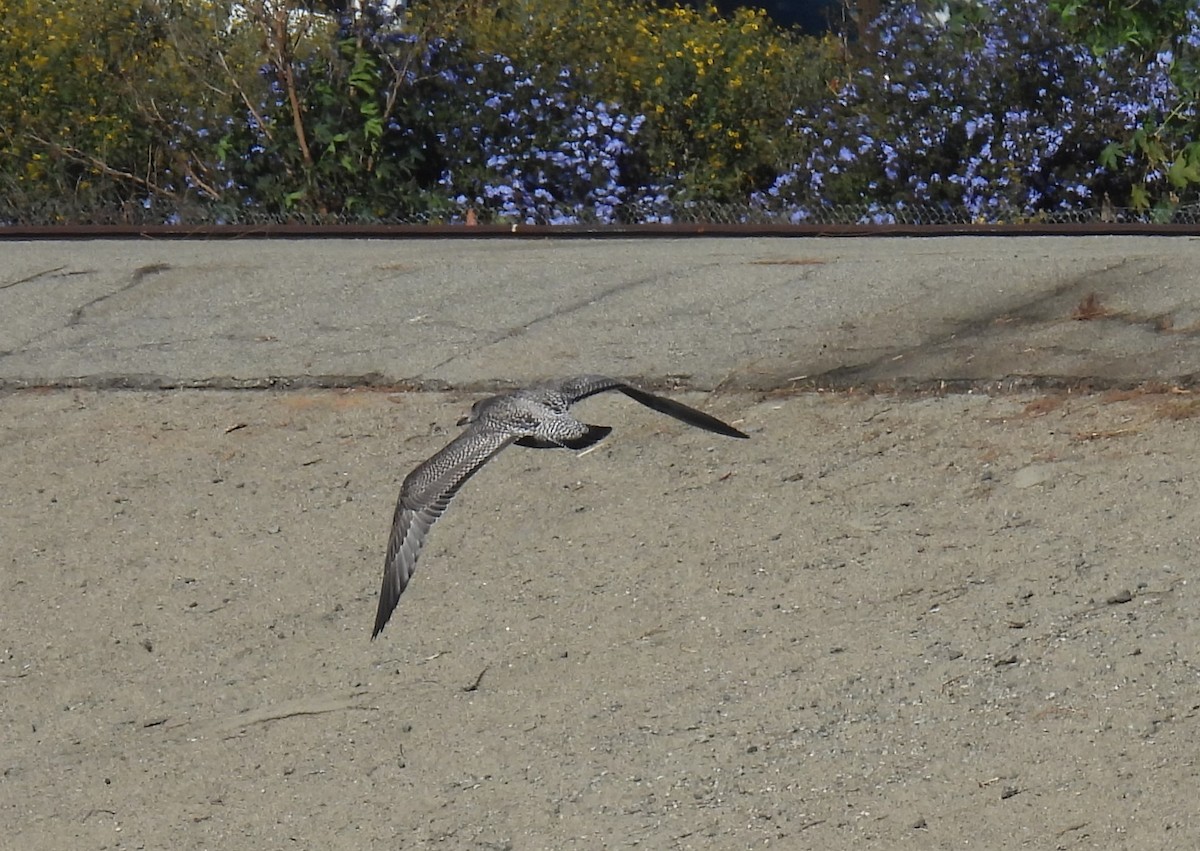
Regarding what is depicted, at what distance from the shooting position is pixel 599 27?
35.0ft

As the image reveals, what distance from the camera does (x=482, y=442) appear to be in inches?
200

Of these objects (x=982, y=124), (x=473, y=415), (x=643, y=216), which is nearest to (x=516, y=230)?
(x=643, y=216)

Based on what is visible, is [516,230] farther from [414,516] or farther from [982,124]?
[414,516]

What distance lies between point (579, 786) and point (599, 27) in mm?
6904

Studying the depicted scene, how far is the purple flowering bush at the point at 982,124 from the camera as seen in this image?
880 centimetres

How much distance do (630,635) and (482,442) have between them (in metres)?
0.69

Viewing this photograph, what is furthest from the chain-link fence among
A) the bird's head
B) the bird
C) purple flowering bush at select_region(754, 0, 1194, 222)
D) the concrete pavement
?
the bird

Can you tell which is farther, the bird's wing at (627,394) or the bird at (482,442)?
the bird's wing at (627,394)

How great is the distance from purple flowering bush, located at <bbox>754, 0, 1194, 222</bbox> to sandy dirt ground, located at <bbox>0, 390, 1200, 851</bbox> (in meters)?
3.11

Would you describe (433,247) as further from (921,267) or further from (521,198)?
(921,267)

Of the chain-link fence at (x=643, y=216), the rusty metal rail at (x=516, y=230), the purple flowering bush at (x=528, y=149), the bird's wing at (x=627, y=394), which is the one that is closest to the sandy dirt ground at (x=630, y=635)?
the bird's wing at (x=627, y=394)

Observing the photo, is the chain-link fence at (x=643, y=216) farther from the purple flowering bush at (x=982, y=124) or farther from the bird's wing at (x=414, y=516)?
the bird's wing at (x=414, y=516)

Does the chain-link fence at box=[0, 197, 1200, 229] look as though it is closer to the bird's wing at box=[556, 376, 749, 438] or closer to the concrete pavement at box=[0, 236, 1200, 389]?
the concrete pavement at box=[0, 236, 1200, 389]

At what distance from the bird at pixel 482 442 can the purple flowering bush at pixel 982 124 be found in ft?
11.9
